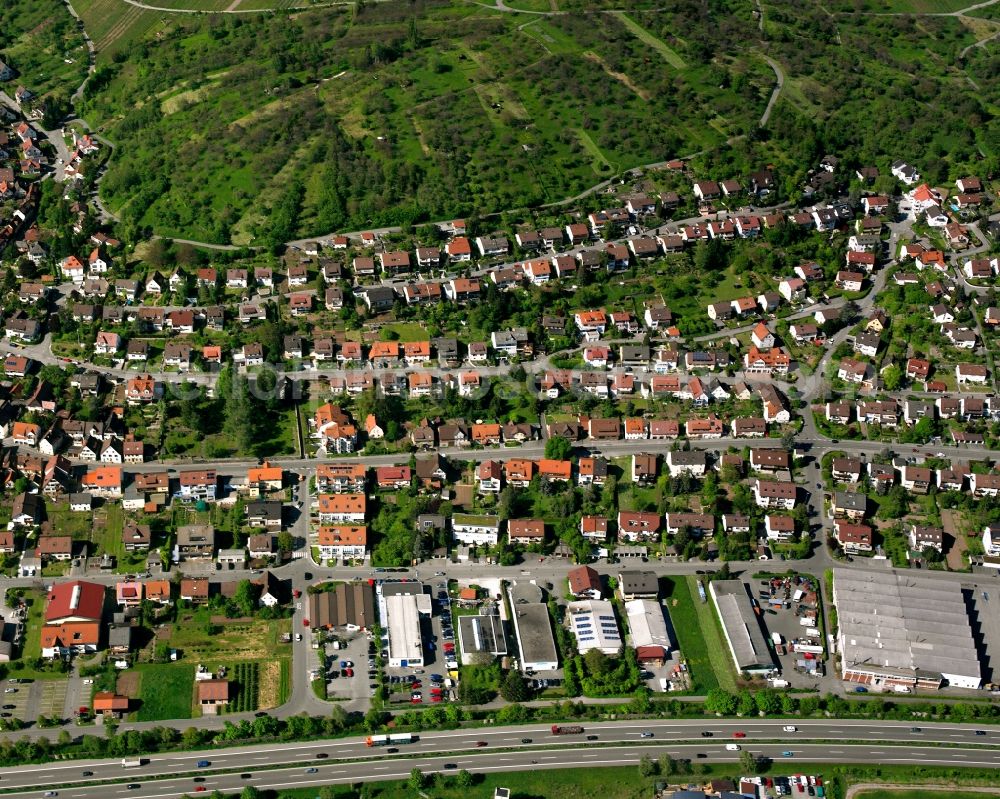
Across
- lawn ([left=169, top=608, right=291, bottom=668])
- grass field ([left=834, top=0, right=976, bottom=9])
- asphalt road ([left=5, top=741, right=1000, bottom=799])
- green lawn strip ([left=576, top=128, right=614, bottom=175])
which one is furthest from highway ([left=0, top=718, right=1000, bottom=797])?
grass field ([left=834, top=0, right=976, bottom=9])

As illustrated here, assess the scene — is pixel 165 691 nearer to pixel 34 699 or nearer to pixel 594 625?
pixel 34 699

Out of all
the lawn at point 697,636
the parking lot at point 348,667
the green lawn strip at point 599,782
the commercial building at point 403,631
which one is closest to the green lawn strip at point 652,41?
the lawn at point 697,636

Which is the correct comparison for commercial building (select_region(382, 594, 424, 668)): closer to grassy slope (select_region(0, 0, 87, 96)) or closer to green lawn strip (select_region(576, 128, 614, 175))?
green lawn strip (select_region(576, 128, 614, 175))

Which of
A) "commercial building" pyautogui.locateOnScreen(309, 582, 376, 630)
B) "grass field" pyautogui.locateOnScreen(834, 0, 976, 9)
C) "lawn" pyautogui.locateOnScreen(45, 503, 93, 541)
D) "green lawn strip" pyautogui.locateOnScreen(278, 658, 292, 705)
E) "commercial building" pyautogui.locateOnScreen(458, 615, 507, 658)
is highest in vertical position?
"grass field" pyautogui.locateOnScreen(834, 0, 976, 9)

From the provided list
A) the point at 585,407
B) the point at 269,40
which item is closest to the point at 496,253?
the point at 585,407

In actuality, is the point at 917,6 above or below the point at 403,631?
above

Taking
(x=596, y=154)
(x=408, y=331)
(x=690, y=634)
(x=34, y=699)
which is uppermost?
(x=596, y=154)

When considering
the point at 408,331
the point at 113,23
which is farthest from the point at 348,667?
the point at 113,23
